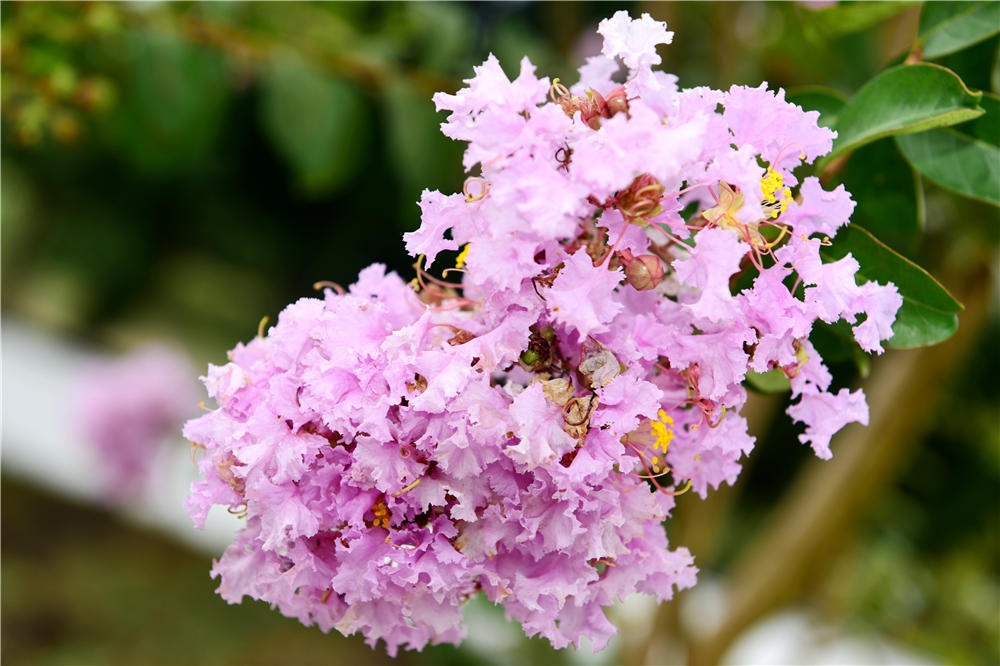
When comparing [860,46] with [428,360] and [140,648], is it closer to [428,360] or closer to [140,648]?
[428,360]

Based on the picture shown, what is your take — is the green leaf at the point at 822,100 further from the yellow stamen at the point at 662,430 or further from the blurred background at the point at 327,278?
the yellow stamen at the point at 662,430

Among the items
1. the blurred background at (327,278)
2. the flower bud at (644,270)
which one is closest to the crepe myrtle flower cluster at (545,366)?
the flower bud at (644,270)

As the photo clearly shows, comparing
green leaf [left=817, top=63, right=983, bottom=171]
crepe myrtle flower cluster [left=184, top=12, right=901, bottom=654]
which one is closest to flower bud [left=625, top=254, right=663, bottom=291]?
crepe myrtle flower cluster [left=184, top=12, right=901, bottom=654]

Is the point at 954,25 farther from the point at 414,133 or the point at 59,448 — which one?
the point at 59,448

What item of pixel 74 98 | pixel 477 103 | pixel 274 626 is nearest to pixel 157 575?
pixel 274 626

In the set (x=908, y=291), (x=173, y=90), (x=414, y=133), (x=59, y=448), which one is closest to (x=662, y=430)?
(x=908, y=291)
